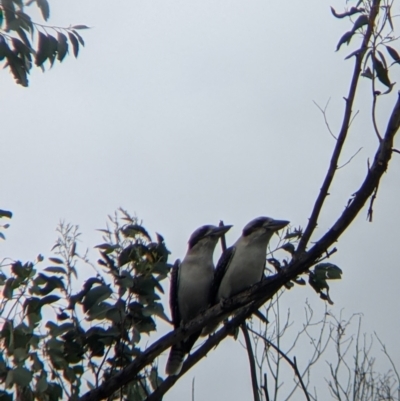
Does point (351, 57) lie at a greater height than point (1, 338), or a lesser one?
greater

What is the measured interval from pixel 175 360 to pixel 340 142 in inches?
128

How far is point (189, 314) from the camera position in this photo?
6879 millimetres

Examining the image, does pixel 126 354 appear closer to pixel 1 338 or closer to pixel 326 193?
pixel 1 338

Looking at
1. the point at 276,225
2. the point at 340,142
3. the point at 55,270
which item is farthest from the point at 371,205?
the point at 276,225

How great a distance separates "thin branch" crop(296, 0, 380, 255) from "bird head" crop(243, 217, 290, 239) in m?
2.49

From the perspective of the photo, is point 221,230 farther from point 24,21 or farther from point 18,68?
point 24,21

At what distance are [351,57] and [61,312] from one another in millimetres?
1948

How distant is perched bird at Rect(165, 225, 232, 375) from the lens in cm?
671

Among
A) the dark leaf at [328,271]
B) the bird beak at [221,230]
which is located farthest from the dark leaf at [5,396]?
the bird beak at [221,230]

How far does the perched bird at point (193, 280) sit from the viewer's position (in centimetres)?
671

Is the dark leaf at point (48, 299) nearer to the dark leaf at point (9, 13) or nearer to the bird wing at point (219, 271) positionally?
the dark leaf at point (9, 13)

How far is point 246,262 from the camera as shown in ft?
21.5

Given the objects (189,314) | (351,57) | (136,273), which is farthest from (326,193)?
(189,314)

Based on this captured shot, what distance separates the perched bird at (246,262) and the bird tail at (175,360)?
0.50 m
